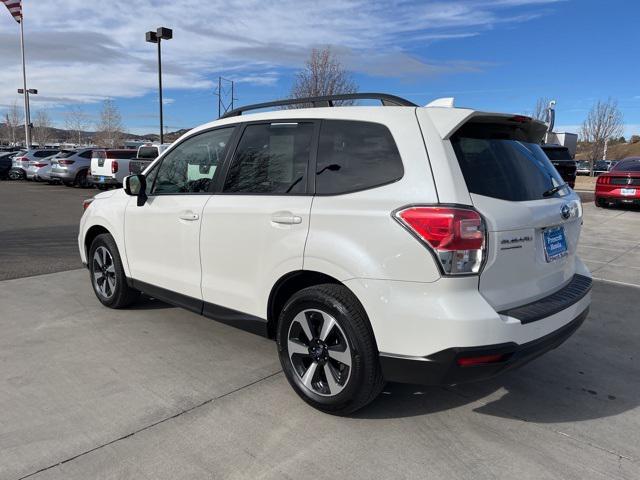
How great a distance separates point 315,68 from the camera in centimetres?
2459

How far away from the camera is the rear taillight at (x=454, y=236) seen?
2.59 metres

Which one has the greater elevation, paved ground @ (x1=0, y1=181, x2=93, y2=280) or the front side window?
the front side window

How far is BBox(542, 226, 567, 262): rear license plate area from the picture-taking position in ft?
10.0

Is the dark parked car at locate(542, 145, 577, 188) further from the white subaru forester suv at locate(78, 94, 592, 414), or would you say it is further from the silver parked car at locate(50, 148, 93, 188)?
the silver parked car at locate(50, 148, 93, 188)

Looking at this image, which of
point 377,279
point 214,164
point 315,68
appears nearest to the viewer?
point 377,279

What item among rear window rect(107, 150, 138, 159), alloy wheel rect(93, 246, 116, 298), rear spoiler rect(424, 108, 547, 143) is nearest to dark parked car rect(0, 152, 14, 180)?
rear window rect(107, 150, 138, 159)

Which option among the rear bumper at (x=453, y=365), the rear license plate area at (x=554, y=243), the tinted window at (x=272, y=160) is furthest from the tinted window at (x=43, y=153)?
the rear license plate area at (x=554, y=243)

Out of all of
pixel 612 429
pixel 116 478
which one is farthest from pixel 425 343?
pixel 116 478

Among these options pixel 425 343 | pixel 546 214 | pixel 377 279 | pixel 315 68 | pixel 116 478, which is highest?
pixel 315 68

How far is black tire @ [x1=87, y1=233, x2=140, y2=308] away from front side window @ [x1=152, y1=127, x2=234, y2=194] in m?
0.89

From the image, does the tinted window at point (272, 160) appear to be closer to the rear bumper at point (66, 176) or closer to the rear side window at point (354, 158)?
the rear side window at point (354, 158)

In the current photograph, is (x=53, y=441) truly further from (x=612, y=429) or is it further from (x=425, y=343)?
(x=612, y=429)

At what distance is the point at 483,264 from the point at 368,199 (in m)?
0.71

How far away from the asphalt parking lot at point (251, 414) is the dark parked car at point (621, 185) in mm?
11800
